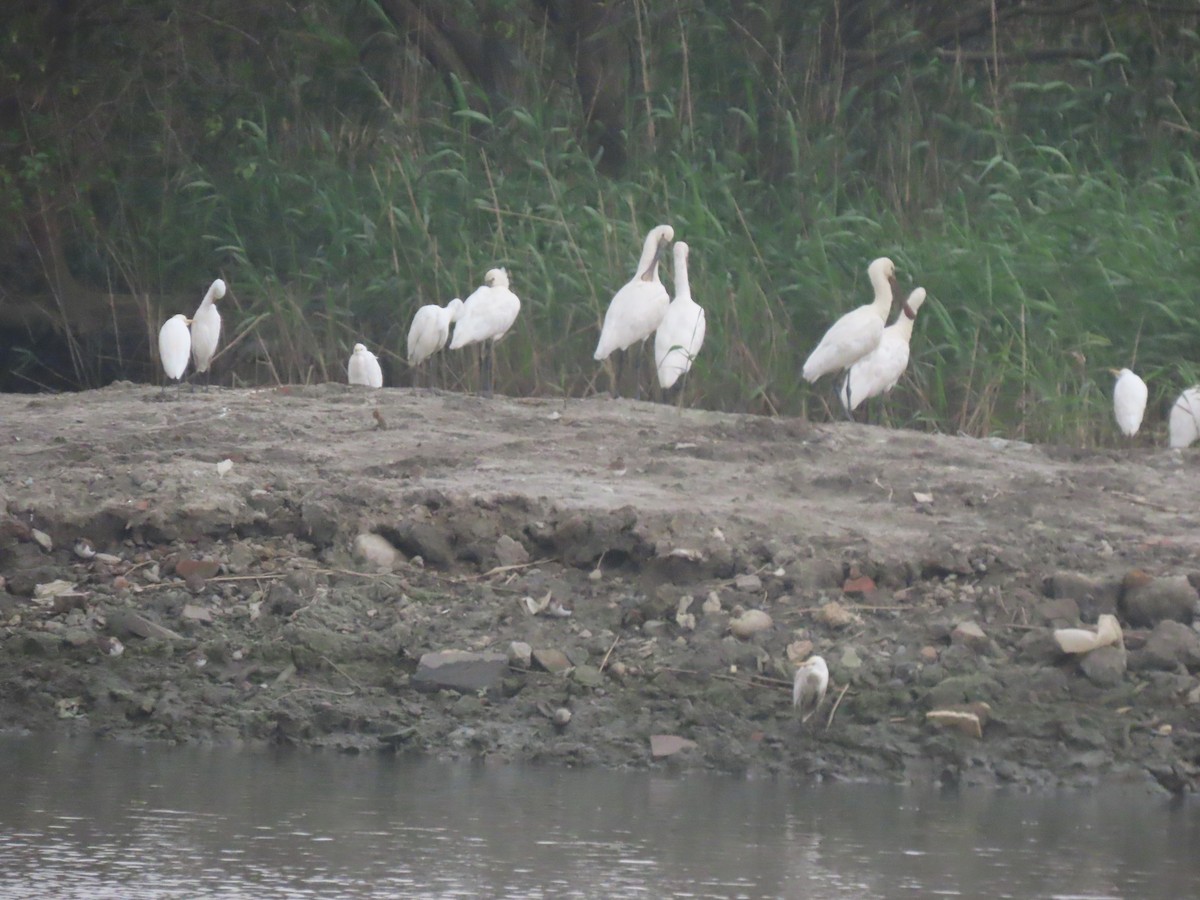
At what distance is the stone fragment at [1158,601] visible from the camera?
5742 mm

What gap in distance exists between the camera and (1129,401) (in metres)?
8.10

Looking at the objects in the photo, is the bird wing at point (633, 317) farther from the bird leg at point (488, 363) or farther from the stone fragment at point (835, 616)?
the stone fragment at point (835, 616)

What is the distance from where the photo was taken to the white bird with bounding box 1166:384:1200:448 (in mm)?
8008

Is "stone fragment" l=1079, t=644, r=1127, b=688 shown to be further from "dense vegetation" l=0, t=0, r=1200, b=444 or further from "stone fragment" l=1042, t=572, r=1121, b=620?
"dense vegetation" l=0, t=0, r=1200, b=444

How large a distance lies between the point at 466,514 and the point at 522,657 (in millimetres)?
1014

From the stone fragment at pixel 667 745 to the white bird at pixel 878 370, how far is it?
3.53m

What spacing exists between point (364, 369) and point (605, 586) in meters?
3.35

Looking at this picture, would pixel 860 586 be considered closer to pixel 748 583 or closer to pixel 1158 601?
pixel 748 583

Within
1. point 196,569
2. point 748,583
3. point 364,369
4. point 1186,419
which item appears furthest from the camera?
point 364,369

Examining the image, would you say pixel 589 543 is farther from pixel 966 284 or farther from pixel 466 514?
pixel 966 284

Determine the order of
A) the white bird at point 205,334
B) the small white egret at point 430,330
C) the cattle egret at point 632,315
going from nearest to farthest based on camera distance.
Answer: the cattle egret at point 632,315 < the small white egret at point 430,330 < the white bird at point 205,334

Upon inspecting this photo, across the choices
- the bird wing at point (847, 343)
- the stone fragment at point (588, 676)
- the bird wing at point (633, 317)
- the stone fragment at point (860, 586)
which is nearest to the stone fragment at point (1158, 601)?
the stone fragment at point (860, 586)

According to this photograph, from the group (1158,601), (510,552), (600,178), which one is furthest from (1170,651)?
(600,178)

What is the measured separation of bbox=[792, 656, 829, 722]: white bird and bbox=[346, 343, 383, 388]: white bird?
4.29m
